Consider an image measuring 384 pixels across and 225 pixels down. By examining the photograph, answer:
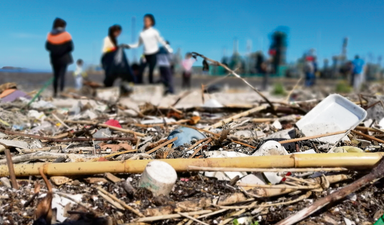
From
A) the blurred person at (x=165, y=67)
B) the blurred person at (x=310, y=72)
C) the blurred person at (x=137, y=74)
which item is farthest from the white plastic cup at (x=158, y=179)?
the blurred person at (x=310, y=72)

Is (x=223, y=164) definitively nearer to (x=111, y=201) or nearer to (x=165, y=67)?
(x=111, y=201)

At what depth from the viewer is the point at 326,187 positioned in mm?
1902

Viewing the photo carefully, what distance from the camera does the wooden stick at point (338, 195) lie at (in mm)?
1695

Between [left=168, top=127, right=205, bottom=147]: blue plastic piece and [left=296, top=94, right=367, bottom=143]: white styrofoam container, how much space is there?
924mm

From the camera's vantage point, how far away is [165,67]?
829 centimetres

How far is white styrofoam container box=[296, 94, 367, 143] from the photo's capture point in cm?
283

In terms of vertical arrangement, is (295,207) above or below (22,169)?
below

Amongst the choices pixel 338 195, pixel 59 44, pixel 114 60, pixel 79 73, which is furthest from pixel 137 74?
pixel 338 195

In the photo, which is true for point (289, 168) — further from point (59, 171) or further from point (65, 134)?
point (65, 134)

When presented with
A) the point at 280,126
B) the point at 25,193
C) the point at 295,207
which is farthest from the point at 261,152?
the point at 25,193

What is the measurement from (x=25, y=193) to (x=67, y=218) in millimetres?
402

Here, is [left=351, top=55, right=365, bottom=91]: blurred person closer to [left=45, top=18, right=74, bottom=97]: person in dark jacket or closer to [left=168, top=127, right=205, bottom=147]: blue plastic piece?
[left=45, top=18, right=74, bottom=97]: person in dark jacket

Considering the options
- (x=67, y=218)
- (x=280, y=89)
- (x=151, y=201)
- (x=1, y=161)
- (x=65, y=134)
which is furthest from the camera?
(x=280, y=89)

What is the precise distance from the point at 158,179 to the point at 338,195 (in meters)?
1.00
